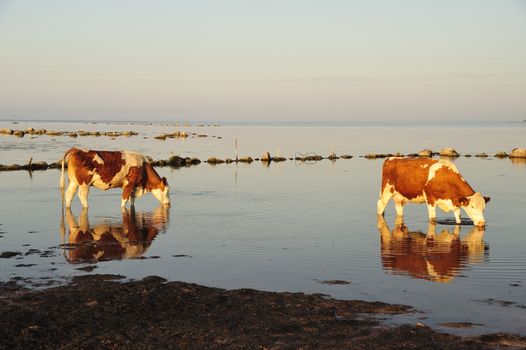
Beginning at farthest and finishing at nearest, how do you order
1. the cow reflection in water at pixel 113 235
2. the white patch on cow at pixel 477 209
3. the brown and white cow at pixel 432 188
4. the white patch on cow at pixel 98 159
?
the white patch on cow at pixel 98 159, the brown and white cow at pixel 432 188, the white patch on cow at pixel 477 209, the cow reflection in water at pixel 113 235

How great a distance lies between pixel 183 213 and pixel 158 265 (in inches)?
355

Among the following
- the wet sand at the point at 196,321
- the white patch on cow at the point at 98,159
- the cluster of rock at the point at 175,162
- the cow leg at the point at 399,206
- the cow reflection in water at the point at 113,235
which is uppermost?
the white patch on cow at the point at 98,159

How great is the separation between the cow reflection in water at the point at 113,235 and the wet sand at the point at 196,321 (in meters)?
3.60

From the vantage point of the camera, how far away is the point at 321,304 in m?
11.2

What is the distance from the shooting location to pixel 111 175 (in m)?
25.2

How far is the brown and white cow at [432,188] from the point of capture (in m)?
21.2

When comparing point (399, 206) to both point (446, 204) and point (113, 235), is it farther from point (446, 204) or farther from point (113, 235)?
point (113, 235)

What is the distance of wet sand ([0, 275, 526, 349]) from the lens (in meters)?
9.12

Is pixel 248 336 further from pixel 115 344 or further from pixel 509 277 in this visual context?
pixel 509 277

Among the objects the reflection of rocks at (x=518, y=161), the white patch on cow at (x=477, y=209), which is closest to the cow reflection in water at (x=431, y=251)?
the white patch on cow at (x=477, y=209)

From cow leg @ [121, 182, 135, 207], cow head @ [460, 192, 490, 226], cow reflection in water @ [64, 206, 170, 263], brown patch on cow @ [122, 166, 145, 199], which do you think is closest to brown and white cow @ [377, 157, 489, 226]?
cow head @ [460, 192, 490, 226]

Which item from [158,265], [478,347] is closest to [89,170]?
[158,265]

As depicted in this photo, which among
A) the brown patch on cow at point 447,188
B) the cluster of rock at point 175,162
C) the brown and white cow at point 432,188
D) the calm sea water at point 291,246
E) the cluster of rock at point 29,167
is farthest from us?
the cluster of rock at point 175,162

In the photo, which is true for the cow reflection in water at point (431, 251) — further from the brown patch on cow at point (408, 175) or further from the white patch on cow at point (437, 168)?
the white patch on cow at point (437, 168)
